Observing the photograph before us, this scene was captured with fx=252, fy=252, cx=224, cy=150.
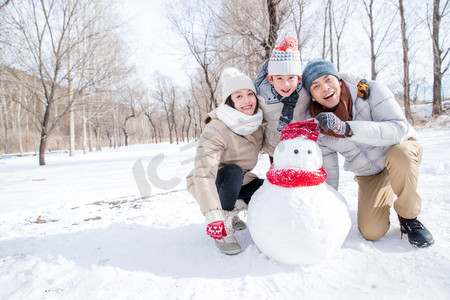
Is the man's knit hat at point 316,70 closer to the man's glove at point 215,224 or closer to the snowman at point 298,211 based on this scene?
the snowman at point 298,211

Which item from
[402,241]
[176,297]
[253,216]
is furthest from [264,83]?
[176,297]

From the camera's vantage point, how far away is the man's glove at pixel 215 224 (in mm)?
1518

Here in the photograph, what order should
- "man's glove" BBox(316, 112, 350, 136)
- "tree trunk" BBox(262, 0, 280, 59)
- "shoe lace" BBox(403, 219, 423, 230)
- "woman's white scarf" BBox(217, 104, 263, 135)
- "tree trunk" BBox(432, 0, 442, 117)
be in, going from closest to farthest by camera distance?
"man's glove" BBox(316, 112, 350, 136), "shoe lace" BBox(403, 219, 423, 230), "woman's white scarf" BBox(217, 104, 263, 135), "tree trunk" BBox(262, 0, 280, 59), "tree trunk" BBox(432, 0, 442, 117)

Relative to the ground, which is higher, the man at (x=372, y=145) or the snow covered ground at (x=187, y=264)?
the man at (x=372, y=145)

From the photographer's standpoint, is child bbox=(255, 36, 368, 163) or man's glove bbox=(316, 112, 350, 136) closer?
man's glove bbox=(316, 112, 350, 136)

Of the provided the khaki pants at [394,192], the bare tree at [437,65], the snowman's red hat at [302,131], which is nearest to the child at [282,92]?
the snowman's red hat at [302,131]

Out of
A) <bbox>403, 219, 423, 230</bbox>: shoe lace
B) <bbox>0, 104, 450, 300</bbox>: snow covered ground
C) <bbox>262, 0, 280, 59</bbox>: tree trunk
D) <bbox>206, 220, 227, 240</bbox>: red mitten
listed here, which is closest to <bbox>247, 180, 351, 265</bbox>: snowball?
<bbox>0, 104, 450, 300</bbox>: snow covered ground

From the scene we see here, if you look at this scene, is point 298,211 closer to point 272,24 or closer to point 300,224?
point 300,224

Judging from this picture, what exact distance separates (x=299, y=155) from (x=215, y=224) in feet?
2.11

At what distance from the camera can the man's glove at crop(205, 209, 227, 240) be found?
4.98ft

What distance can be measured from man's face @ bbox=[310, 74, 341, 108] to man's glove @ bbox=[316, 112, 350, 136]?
0.25 meters

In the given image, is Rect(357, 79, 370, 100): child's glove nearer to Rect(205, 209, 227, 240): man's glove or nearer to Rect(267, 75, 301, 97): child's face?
Rect(267, 75, 301, 97): child's face

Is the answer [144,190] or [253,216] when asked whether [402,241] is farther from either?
[144,190]

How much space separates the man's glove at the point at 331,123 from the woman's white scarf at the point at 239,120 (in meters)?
0.45
